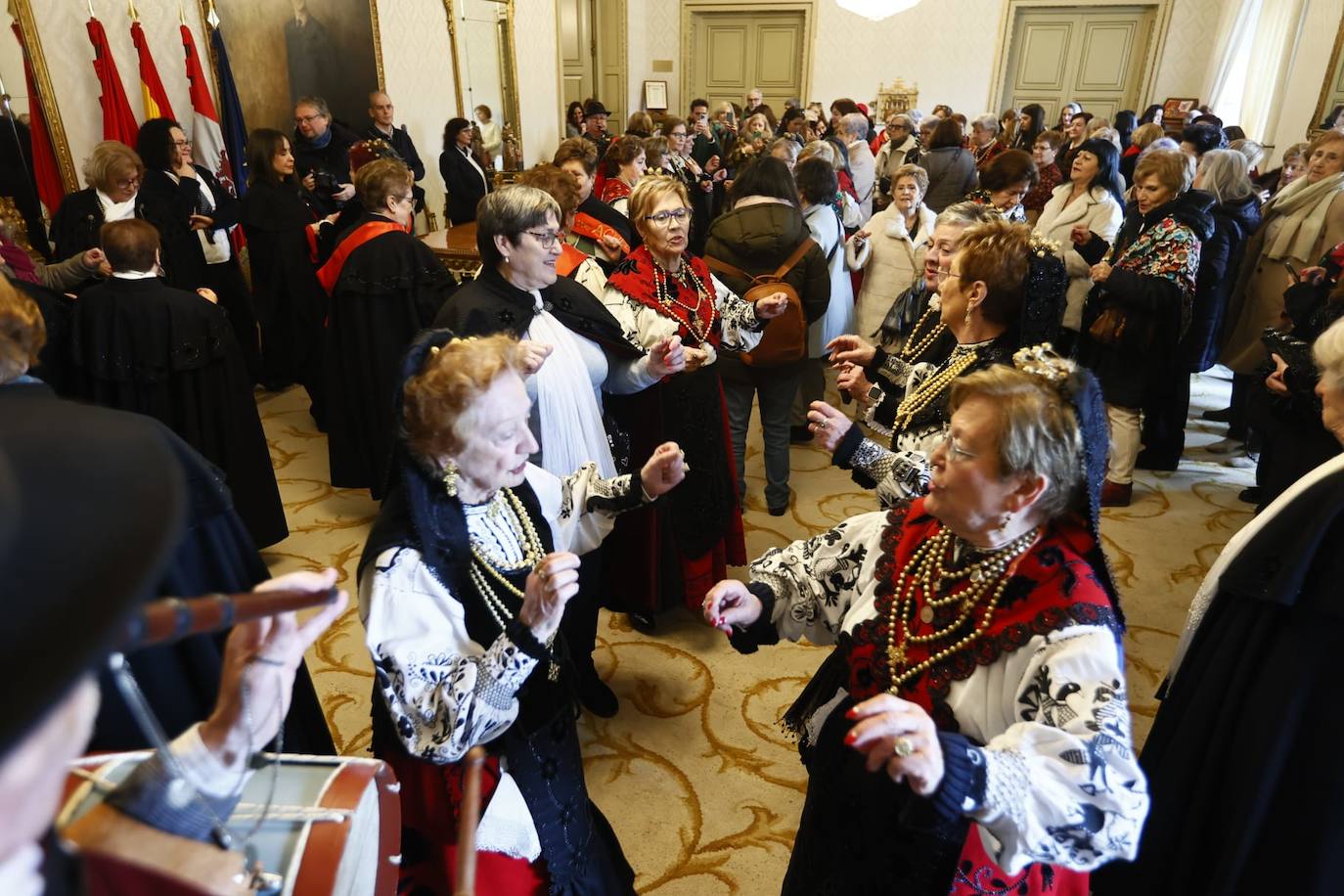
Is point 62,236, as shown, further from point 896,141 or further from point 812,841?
point 896,141

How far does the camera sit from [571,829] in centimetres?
173

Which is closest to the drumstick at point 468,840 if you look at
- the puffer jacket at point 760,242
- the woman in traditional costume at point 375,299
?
the puffer jacket at point 760,242

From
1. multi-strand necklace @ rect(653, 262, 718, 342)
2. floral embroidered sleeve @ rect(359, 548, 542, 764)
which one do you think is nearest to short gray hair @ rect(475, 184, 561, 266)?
multi-strand necklace @ rect(653, 262, 718, 342)

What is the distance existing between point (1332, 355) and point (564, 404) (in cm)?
190

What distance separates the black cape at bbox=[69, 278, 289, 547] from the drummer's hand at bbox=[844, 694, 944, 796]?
3078mm

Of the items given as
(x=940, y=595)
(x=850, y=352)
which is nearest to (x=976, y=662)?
(x=940, y=595)

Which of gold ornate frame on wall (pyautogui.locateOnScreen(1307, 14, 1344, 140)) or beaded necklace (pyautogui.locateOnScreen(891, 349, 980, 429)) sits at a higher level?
gold ornate frame on wall (pyautogui.locateOnScreen(1307, 14, 1344, 140))

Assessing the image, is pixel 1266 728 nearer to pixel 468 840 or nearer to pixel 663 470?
pixel 663 470

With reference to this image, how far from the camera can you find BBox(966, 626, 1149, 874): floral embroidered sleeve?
1077 mm

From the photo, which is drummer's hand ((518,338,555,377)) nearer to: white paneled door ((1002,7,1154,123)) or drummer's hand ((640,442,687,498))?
drummer's hand ((640,442,687,498))

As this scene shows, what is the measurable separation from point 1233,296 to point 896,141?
3.24m

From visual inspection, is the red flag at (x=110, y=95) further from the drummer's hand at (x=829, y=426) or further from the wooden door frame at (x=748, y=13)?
the wooden door frame at (x=748, y=13)

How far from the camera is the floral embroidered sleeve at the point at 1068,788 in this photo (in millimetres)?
1077

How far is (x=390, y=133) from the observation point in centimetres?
659
